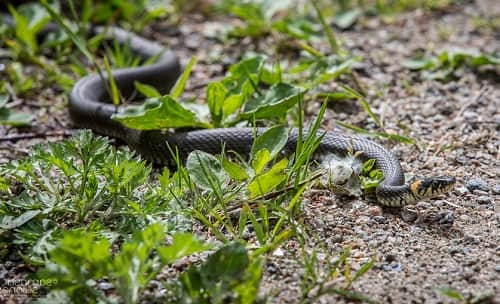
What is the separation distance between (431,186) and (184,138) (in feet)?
6.50

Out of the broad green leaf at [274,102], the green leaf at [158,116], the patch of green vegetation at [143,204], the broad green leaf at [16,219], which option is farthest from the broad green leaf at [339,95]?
the broad green leaf at [16,219]

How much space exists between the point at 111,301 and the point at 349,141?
2.56 metres

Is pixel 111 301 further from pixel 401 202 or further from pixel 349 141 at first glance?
pixel 349 141

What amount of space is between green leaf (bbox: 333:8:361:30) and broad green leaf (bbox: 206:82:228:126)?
2956 millimetres

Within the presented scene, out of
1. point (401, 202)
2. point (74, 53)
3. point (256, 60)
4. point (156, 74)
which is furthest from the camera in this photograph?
point (74, 53)

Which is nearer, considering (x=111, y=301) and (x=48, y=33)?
(x=111, y=301)

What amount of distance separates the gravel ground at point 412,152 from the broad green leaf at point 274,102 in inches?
28.1

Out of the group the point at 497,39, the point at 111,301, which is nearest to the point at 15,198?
the point at 111,301

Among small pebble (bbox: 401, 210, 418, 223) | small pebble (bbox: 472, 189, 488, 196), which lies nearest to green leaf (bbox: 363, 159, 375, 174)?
small pebble (bbox: 401, 210, 418, 223)

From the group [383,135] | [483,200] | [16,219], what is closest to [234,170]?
[16,219]

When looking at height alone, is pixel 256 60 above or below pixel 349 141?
above

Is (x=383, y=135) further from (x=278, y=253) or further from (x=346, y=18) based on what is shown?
(x=346, y=18)

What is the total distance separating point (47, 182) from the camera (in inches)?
185

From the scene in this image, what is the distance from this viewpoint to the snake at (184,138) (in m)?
4.74
